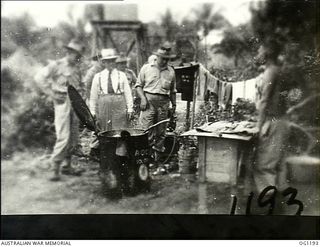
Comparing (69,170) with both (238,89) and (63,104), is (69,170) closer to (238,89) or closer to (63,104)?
(63,104)

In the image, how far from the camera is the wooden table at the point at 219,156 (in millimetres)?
4383

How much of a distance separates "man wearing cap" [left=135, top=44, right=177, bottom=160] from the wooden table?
0.89 feet

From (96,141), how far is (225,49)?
150 cm

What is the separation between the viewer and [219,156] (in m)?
4.39

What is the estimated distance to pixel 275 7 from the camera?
428cm

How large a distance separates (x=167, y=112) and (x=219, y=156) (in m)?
0.65

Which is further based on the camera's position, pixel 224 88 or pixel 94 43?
→ pixel 224 88

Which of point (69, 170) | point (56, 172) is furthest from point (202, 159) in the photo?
point (56, 172)

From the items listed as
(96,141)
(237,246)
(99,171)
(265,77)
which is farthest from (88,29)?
(237,246)

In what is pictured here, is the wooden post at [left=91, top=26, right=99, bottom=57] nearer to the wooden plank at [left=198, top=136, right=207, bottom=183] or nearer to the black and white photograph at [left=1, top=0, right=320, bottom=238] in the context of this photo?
the black and white photograph at [left=1, top=0, right=320, bottom=238]

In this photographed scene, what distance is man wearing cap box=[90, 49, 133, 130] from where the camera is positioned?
4.37m

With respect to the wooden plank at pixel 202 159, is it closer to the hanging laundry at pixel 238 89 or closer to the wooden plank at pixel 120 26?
the hanging laundry at pixel 238 89

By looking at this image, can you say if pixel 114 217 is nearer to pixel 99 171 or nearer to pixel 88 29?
pixel 99 171

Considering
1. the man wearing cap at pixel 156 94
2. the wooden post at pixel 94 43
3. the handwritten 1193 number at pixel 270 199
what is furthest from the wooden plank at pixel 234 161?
the wooden post at pixel 94 43
